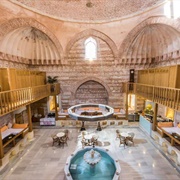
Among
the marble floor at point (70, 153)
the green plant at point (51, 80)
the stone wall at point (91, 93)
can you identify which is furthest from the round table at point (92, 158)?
the green plant at point (51, 80)

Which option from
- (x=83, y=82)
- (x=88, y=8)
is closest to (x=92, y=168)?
(x=83, y=82)

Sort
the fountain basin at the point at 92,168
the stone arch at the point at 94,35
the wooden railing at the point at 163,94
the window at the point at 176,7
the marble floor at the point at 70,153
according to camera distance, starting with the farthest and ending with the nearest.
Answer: the stone arch at the point at 94,35
the wooden railing at the point at 163,94
the marble floor at the point at 70,153
the fountain basin at the point at 92,168
the window at the point at 176,7

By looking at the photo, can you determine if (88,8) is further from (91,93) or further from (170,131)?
(170,131)

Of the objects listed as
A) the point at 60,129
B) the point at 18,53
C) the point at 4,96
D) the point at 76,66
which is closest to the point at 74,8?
the point at 76,66

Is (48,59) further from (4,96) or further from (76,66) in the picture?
(4,96)

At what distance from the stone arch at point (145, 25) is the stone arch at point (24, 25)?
6.64 m

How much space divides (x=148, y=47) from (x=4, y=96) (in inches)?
534

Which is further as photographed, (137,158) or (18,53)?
(18,53)

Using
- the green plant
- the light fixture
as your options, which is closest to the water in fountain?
the green plant

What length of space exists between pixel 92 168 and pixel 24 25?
11.9 m

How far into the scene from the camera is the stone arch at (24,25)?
8.90m

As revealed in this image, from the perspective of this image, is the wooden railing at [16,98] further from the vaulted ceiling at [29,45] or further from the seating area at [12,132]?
the vaulted ceiling at [29,45]

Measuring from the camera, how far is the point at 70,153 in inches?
286

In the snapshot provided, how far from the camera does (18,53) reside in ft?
37.1
